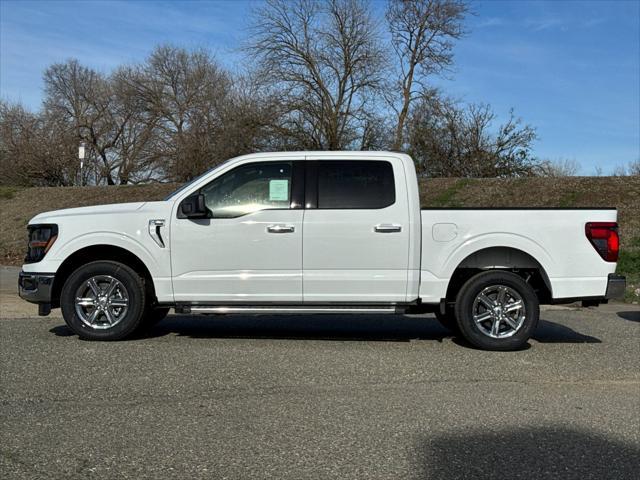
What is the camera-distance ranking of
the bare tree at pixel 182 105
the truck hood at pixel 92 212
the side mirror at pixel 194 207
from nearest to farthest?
the side mirror at pixel 194 207, the truck hood at pixel 92 212, the bare tree at pixel 182 105

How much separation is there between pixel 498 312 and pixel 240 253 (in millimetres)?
2808

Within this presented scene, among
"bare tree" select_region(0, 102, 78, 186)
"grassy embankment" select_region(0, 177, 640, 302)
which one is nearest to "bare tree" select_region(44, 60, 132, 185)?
"bare tree" select_region(0, 102, 78, 186)

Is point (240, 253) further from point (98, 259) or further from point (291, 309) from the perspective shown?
point (98, 259)

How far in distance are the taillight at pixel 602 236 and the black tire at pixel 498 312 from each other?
2.72 feet

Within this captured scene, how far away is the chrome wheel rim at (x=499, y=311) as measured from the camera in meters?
6.70

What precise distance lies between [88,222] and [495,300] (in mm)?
4428

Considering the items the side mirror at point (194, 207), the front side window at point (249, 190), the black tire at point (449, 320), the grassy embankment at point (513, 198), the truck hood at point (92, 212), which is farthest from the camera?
the grassy embankment at point (513, 198)

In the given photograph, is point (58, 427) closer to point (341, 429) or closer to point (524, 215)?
point (341, 429)

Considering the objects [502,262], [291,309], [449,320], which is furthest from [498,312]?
[291,309]

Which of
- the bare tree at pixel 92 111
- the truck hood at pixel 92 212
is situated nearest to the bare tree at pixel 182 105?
the bare tree at pixel 92 111

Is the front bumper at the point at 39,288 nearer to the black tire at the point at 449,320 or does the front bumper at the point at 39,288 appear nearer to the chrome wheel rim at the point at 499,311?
the black tire at the point at 449,320

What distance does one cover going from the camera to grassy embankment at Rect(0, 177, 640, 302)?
1677 cm

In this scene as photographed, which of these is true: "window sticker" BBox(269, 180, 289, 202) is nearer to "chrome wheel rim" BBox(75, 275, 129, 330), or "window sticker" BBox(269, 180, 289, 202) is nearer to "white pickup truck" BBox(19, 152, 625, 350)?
"white pickup truck" BBox(19, 152, 625, 350)

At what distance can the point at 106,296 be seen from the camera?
6797mm
